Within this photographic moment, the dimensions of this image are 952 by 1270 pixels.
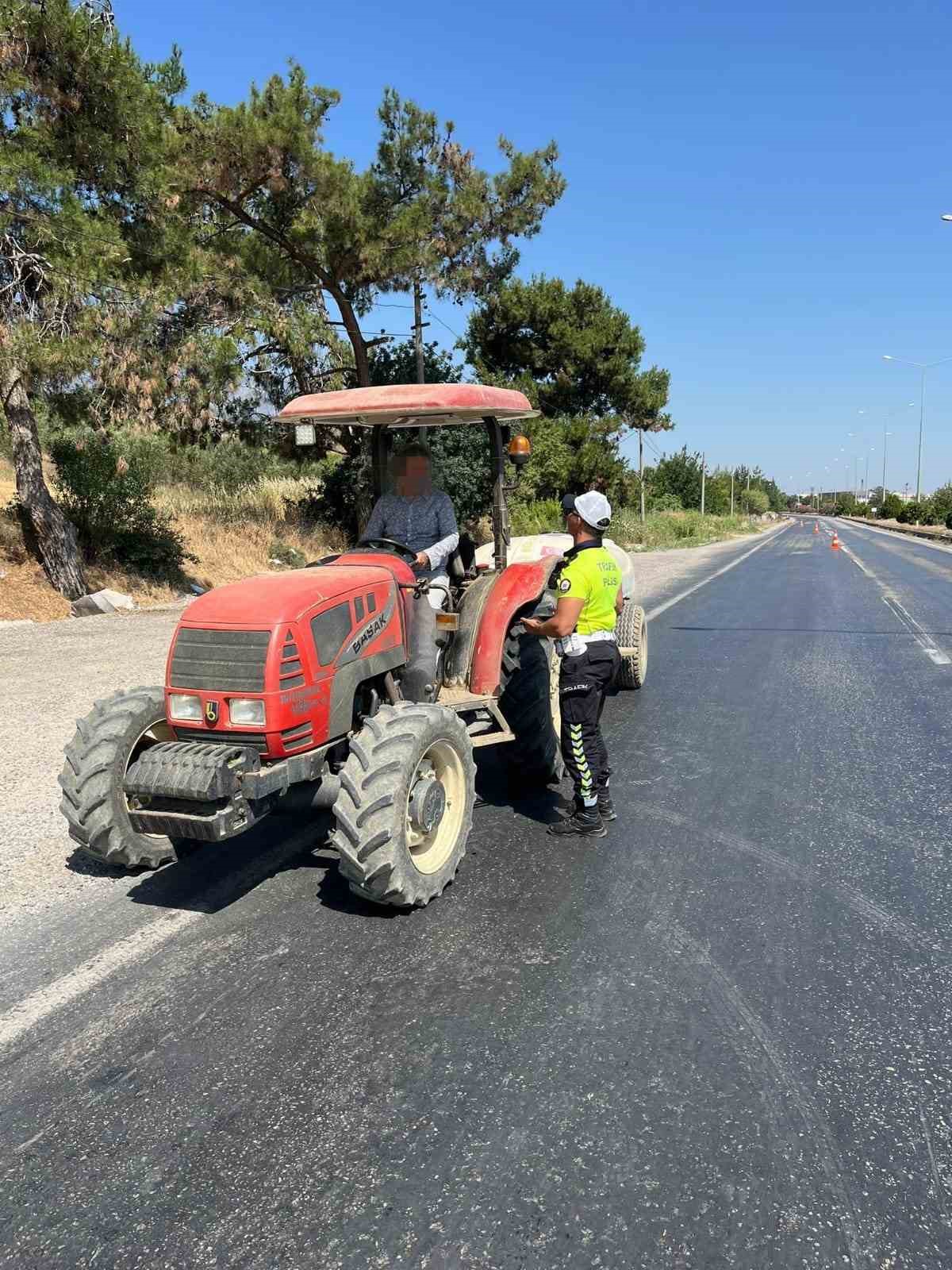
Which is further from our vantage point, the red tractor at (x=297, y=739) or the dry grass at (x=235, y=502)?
the dry grass at (x=235, y=502)

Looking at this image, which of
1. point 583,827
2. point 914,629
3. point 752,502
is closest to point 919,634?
point 914,629

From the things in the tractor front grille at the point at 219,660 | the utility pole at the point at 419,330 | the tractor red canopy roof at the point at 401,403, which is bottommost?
the tractor front grille at the point at 219,660

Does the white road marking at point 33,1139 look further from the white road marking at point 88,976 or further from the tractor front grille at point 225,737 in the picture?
the tractor front grille at point 225,737

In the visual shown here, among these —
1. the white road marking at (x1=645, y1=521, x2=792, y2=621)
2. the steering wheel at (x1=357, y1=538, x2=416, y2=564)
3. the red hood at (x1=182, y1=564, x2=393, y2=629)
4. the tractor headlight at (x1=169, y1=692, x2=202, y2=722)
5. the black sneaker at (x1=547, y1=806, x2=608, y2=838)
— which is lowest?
the white road marking at (x1=645, y1=521, x2=792, y2=621)

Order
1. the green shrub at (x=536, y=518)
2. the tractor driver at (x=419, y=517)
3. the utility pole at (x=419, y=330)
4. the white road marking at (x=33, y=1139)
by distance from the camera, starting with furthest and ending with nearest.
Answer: the green shrub at (x=536, y=518) → the utility pole at (x=419, y=330) → the tractor driver at (x=419, y=517) → the white road marking at (x=33, y=1139)

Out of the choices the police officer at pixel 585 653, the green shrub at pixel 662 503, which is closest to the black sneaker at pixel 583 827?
the police officer at pixel 585 653

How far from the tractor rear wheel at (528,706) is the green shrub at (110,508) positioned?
12.3 meters

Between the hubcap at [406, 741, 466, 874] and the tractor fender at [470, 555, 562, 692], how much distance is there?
93 cm

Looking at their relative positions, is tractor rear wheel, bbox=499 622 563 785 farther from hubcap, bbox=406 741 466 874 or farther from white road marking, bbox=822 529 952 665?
white road marking, bbox=822 529 952 665

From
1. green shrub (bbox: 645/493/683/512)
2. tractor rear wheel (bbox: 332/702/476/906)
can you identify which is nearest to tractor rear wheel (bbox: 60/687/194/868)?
tractor rear wheel (bbox: 332/702/476/906)

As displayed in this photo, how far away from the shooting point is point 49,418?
15469 millimetres

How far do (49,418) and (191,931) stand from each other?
13702mm

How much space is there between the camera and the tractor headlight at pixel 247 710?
152 inches

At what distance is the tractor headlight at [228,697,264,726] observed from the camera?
3854 millimetres
